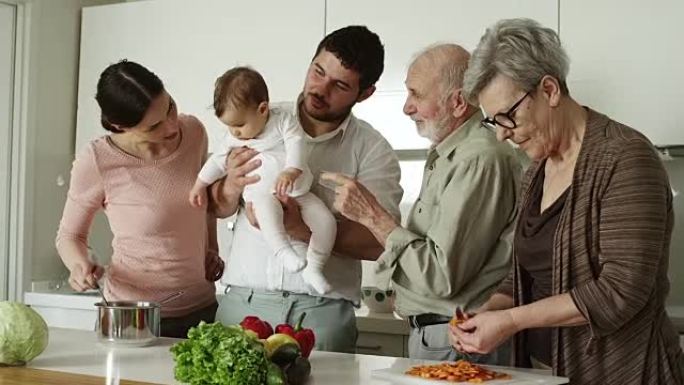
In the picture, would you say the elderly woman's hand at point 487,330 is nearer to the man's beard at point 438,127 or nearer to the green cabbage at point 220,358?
the green cabbage at point 220,358

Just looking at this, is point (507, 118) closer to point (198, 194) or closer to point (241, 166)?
point (241, 166)

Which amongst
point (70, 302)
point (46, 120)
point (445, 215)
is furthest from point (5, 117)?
point (445, 215)

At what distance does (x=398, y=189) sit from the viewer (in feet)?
8.99

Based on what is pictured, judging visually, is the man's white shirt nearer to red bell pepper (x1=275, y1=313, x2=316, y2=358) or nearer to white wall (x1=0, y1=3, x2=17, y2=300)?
red bell pepper (x1=275, y1=313, x2=316, y2=358)

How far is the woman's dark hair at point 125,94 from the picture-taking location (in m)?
2.69

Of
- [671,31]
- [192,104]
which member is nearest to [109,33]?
[192,104]

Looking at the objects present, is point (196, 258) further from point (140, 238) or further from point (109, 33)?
point (109, 33)

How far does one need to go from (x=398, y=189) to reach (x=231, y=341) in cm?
110

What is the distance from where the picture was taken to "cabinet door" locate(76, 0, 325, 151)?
12.3ft

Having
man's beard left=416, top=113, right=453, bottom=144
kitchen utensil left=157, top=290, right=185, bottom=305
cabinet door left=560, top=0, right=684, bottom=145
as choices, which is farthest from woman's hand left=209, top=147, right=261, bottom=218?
cabinet door left=560, top=0, right=684, bottom=145

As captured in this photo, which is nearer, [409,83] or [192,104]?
[409,83]

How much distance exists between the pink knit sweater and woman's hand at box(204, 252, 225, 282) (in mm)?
51

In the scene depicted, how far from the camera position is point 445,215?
7.45 ft

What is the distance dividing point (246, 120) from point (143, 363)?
0.84 meters
